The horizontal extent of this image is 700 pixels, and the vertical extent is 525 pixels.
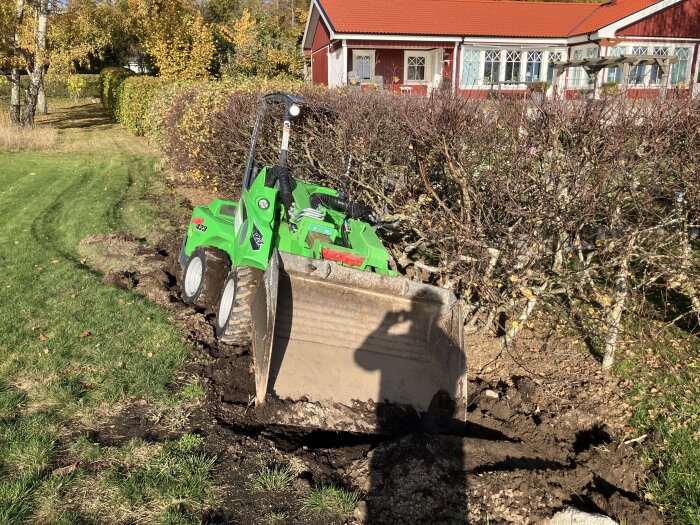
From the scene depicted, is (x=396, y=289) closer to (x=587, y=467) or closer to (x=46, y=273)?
(x=587, y=467)

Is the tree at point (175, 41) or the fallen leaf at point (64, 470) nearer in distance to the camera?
the fallen leaf at point (64, 470)

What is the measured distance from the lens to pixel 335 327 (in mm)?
4480

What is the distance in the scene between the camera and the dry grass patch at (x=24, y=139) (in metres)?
18.1

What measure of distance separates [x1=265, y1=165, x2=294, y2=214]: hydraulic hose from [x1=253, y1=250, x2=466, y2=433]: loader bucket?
75 centimetres

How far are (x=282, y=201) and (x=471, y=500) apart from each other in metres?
2.64

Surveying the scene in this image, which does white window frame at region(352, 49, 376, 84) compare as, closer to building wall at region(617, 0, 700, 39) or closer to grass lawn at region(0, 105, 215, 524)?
building wall at region(617, 0, 700, 39)

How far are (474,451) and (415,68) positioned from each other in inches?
1015

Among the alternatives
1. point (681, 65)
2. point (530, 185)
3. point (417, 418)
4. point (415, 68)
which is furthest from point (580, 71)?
point (417, 418)

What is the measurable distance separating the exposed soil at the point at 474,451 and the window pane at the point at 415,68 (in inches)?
943

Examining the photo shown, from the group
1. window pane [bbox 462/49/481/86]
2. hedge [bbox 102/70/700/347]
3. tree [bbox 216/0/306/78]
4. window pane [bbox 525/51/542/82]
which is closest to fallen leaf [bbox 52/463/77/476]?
hedge [bbox 102/70/700/347]

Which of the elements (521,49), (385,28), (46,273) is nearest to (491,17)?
(521,49)

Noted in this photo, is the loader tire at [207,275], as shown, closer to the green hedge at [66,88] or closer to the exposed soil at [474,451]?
the exposed soil at [474,451]

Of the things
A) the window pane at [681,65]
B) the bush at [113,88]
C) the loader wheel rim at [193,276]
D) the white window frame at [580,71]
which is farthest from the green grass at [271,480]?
the window pane at [681,65]

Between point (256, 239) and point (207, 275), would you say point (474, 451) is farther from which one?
point (207, 275)
